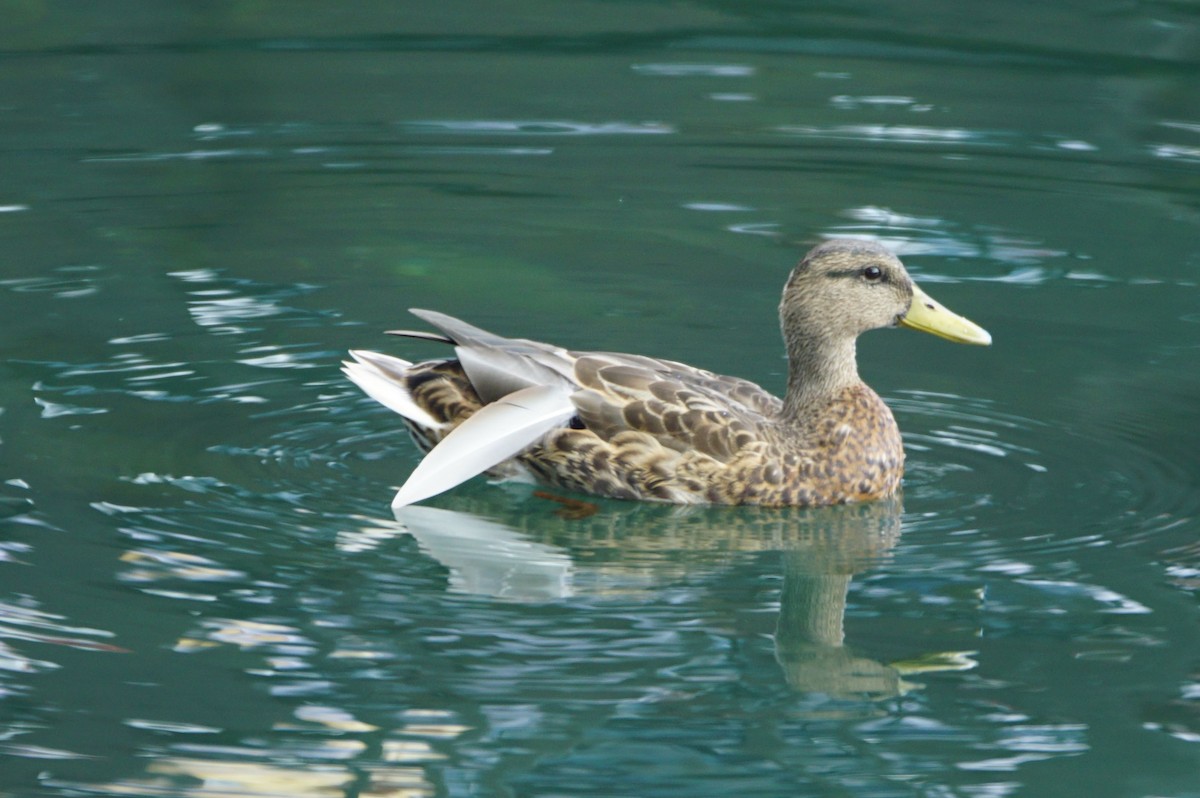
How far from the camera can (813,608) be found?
619 cm

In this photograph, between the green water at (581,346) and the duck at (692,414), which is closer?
the green water at (581,346)

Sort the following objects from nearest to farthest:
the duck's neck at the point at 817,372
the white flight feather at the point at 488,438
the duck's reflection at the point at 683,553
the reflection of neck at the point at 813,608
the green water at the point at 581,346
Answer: the green water at the point at 581,346 → the duck's reflection at the point at 683,553 → the reflection of neck at the point at 813,608 → the white flight feather at the point at 488,438 → the duck's neck at the point at 817,372

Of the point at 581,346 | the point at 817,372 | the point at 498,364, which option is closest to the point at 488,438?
the point at 498,364

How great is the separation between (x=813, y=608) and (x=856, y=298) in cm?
157

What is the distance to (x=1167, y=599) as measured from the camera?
622 centimetres

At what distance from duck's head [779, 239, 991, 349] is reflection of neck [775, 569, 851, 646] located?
124cm

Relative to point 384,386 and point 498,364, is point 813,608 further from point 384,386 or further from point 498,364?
point 384,386

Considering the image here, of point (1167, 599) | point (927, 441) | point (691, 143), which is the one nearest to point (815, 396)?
point (927, 441)

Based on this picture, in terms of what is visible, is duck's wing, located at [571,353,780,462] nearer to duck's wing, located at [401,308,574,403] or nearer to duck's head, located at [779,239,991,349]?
duck's wing, located at [401,308,574,403]

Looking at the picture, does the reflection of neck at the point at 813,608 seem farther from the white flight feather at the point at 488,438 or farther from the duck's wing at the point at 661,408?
the white flight feather at the point at 488,438

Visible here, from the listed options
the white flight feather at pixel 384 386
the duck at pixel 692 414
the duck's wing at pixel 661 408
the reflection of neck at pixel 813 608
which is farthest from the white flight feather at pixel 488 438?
the reflection of neck at pixel 813 608

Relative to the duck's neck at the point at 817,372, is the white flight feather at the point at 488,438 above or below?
below

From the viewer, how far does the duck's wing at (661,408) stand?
7.20 metres

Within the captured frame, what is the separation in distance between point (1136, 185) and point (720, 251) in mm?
2625
